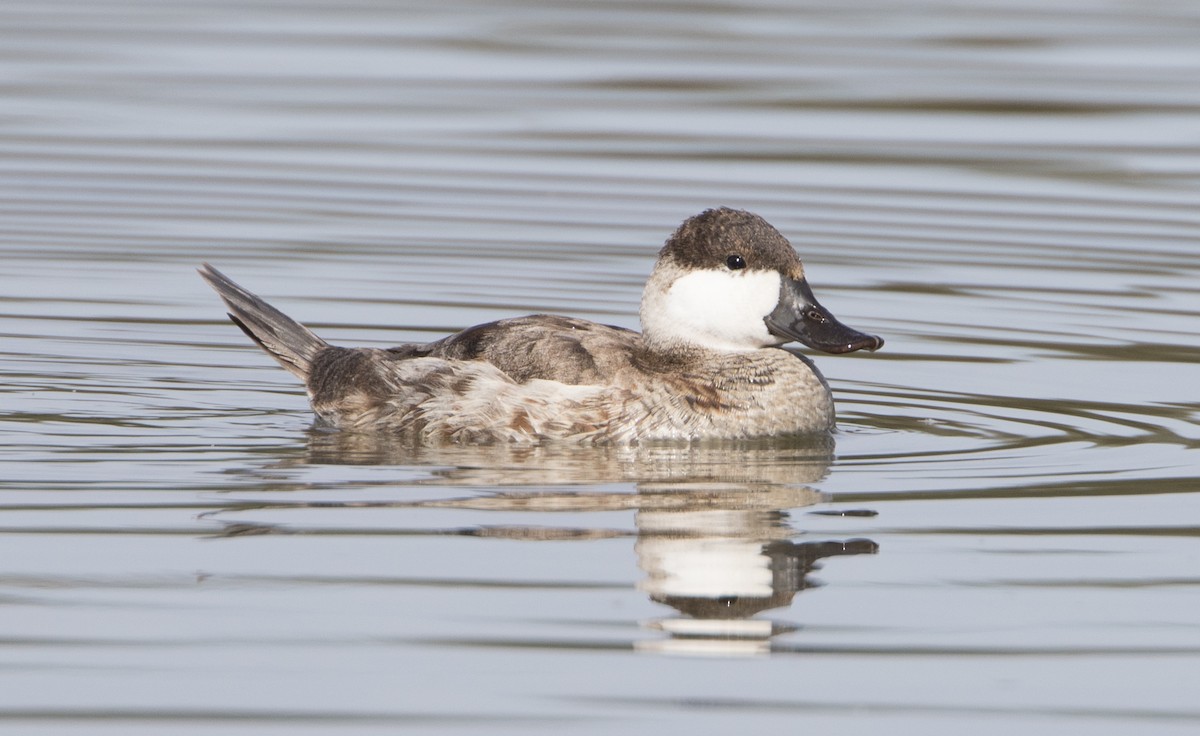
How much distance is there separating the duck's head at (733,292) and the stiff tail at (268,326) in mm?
1286

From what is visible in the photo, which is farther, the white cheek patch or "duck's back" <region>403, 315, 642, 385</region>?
the white cheek patch

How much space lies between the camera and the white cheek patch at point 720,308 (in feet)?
25.4

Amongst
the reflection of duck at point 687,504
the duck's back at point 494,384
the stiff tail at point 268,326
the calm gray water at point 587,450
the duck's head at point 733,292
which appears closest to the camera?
the calm gray water at point 587,450

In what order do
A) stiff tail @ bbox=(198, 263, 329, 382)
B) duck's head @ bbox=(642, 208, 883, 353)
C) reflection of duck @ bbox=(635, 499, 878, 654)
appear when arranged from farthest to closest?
1. stiff tail @ bbox=(198, 263, 329, 382)
2. duck's head @ bbox=(642, 208, 883, 353)
3. reflection of duck @ bbox=(635, 499, 878, 654)

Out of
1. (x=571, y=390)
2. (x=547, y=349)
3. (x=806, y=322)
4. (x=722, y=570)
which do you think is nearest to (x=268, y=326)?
(x=547, y=349)

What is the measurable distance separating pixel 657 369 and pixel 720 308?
0.29 meters

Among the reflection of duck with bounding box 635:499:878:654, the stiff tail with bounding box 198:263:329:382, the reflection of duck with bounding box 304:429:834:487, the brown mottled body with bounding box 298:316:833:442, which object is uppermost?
the stiff tail with bounding box 198:263:329:382

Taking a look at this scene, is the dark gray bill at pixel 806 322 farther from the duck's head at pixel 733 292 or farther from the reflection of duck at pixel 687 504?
the reflection of duck at pixel 687 504

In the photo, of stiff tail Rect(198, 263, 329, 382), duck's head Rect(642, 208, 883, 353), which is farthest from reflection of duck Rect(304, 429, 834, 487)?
stiff tail Rect(198, 263, 329, 382)

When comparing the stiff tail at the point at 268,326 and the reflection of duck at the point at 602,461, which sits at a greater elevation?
the stiff tail at the point at 268,326

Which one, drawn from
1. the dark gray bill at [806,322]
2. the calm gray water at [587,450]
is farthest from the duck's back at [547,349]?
the dark gray bill at [806,322]

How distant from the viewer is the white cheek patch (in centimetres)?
773

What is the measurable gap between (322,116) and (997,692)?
36.3 feet

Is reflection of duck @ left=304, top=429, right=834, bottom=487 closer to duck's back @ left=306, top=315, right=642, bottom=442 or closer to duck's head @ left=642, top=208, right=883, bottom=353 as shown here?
duck's back @ left=306, top=315, right=642, bottom=442
